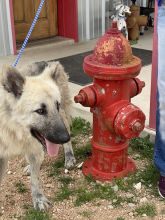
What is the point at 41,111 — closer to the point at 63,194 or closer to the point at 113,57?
the point at 113,57

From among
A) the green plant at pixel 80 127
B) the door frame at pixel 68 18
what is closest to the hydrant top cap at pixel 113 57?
the green plant at pixel 80 127

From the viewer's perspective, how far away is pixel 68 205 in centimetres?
322

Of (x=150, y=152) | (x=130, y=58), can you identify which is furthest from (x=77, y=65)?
(x=130, y=58)

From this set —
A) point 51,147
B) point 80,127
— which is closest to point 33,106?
point 51,147

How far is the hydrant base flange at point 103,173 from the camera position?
11.5 feet

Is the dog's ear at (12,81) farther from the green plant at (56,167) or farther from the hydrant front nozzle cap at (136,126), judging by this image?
the green plant at (56,167)

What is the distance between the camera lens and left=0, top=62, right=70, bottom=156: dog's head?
8.75ft

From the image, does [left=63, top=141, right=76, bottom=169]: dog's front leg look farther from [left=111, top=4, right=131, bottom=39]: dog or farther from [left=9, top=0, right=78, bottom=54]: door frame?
[left=9, top=0, right=78, bottom=54]: door frame

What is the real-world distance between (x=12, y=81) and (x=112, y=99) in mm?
942

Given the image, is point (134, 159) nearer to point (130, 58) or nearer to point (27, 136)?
point (130, 58)

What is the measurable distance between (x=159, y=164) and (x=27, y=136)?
1170mm

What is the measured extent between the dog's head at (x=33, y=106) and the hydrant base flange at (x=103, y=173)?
929 mm

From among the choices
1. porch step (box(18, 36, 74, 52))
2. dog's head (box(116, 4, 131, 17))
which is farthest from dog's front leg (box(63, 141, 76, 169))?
dog's head (box(116, 4, 131, 17))

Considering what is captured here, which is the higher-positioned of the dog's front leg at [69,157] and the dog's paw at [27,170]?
the dog's front leg at [69,157]
